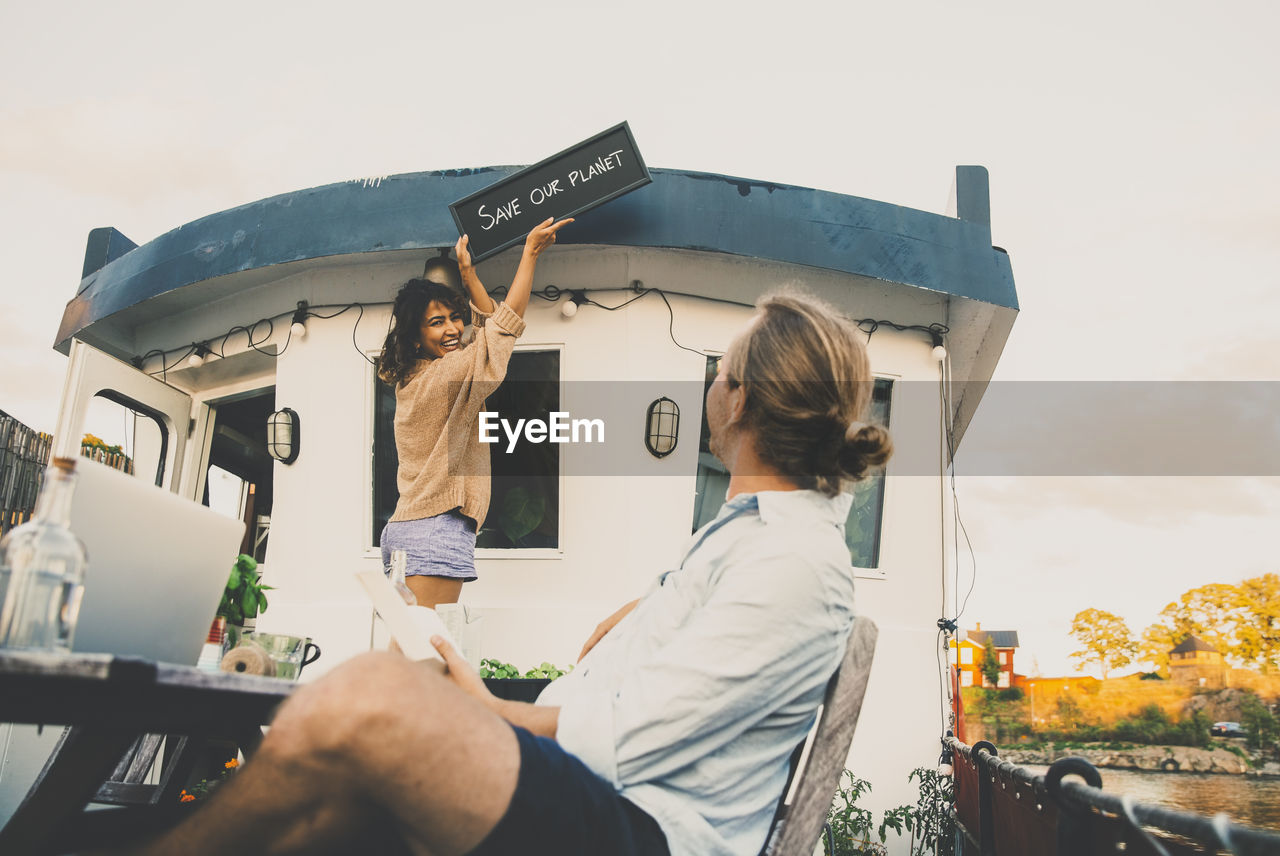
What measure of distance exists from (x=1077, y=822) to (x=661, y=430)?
302 cm

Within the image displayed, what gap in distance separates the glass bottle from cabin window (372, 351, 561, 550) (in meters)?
3.28

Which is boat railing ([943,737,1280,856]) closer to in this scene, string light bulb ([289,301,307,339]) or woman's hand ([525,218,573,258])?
woman's hand ([525,218,573,258])

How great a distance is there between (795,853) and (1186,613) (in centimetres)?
3001

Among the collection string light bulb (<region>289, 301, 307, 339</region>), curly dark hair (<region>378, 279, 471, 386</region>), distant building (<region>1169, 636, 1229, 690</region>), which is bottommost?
distant building (<region>1169, 636, 1229, 690</region>)

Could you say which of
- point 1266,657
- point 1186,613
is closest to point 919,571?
point 1266,657

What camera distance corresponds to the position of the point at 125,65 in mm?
5730

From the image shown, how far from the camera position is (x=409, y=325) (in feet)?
12.6

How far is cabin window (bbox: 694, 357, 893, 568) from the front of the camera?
4.44 meters

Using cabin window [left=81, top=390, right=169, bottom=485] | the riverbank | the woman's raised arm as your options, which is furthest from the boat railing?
the riverbank

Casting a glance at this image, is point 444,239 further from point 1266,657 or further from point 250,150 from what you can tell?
point 1266,657

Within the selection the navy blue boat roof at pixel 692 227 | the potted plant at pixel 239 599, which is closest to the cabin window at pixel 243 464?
the navy blue boat roof at pixel 692 227

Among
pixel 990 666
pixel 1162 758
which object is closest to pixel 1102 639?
pixel 990 666

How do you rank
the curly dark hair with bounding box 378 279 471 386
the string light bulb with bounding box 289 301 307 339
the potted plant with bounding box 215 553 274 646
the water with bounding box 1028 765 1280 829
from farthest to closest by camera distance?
the water with bounding box 1028 765 1280 829 → the string light bulb with bounding box 289 301 307 339 → the curly dark hair with bounding box 378 279 471 386 → the potted plant with bounding box 215 553 274 646

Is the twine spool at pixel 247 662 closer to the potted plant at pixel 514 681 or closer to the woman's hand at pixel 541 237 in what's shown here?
the potted plant at pixel 514 681
